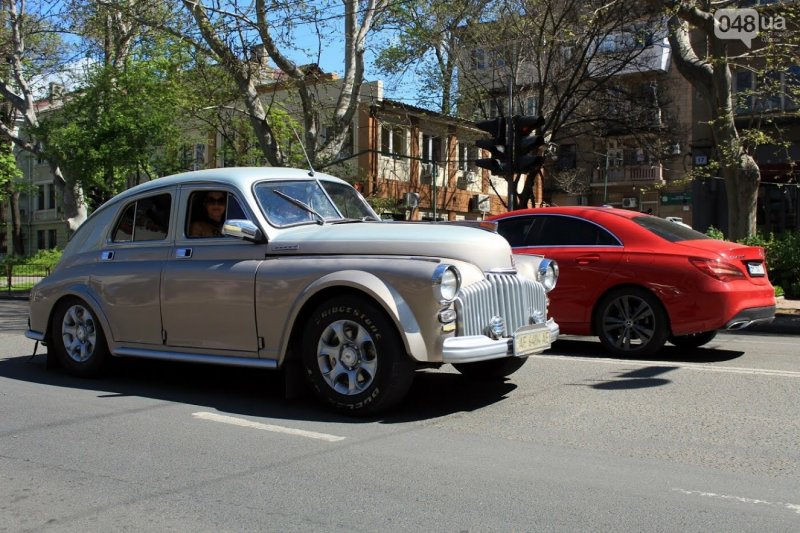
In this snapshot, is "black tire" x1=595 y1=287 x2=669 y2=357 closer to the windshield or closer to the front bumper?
the windshield

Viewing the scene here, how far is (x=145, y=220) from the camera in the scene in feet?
23.3

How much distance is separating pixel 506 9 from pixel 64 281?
62.7ft

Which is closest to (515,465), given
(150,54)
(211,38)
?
(211,38)

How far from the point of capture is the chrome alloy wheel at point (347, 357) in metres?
5.47

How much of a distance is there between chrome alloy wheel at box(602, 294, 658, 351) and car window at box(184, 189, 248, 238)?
438 cm

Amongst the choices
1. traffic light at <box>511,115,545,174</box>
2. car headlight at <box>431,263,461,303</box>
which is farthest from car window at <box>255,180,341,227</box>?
traffic light at <box>511,115,545,174</box>

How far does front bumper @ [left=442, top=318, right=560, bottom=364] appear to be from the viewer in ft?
17.1

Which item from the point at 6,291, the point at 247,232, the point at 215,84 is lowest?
the point at 6,291

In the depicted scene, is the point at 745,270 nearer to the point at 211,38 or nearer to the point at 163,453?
the point at 163,453

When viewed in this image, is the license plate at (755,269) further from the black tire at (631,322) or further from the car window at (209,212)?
the car window at (209,212)

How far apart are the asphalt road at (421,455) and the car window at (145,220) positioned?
139 centimetres

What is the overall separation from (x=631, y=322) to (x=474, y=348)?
A: 3.73 metres

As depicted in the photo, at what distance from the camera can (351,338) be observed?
5.53m

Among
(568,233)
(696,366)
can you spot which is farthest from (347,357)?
(568,233)
